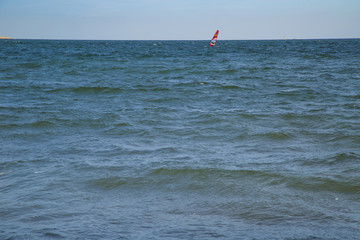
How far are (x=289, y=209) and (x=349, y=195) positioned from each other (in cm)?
91

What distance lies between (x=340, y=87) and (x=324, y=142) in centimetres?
769

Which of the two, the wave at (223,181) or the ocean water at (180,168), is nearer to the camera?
the ocean water at (180,168)

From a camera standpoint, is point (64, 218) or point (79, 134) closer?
point (64, 218)

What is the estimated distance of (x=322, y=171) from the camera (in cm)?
481

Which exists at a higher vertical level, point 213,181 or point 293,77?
point 293,77

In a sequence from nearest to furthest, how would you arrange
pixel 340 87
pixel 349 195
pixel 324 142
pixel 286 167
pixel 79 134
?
pixel 349 195 → pixel 286 167 → pixel 324 142 → pixel 79 134 → pixel 340 87

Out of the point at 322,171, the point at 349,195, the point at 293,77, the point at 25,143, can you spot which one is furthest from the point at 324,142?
the point at 293,77

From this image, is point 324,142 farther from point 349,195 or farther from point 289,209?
point 289,209

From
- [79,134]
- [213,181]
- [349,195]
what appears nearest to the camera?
[349,195]

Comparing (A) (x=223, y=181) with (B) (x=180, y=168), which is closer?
(A) (x=223, y=181)

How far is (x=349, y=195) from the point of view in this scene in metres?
4.11

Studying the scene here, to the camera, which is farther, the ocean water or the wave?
the wave

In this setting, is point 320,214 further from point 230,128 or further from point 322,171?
point 230,128

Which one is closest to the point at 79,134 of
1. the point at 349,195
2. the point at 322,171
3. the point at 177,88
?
the point at 322,171
